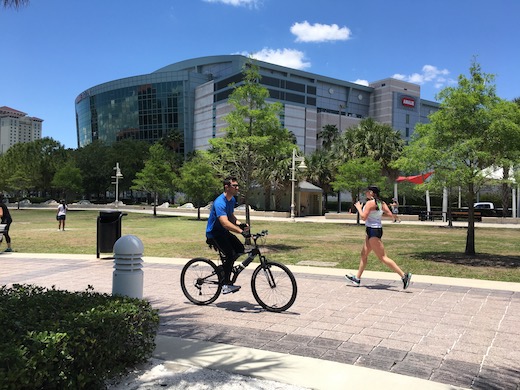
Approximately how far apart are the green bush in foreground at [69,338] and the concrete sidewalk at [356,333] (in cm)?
71

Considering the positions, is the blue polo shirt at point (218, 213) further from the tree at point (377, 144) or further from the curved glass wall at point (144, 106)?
the curved glass wall at point (144, 106)

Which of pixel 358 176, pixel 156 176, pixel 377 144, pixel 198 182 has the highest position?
pixel 377 144

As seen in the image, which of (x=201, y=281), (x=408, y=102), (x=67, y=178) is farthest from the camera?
(x=408, y=102)

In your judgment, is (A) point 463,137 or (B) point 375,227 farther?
(A) point 463,137

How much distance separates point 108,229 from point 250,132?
5.28 meters

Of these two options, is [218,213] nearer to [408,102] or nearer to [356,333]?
[356,333]

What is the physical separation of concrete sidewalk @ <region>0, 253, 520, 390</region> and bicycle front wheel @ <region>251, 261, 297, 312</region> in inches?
6.5

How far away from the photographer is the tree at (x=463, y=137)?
456 inches

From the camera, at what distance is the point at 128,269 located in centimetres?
470

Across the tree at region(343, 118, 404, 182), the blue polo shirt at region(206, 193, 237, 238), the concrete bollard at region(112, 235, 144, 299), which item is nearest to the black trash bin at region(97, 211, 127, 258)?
the blue polo shirt at region(206, 193, 237, 238)

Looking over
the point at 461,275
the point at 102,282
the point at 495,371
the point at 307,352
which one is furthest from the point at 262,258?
the point at 461,275

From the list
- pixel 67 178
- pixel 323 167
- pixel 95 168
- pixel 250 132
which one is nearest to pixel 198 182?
pixel 323 167

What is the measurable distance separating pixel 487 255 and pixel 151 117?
9387 cm

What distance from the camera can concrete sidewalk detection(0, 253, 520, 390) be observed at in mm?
3922
